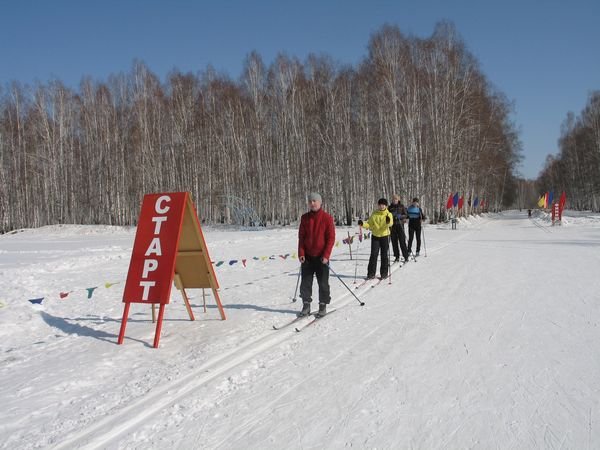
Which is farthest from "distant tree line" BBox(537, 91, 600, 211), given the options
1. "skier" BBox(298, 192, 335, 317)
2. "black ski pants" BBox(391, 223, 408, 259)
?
"skier" BBox(298, 192, 335, 317)

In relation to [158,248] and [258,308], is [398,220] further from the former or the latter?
[158,248]

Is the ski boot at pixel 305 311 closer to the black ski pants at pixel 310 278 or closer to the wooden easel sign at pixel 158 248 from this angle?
the black ski pants at pixel 310 278

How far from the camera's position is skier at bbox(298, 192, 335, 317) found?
654cm

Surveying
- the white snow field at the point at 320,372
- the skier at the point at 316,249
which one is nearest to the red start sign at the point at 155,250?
the white snow field at the point at 320,372

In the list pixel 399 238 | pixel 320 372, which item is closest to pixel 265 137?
pixel 399 238

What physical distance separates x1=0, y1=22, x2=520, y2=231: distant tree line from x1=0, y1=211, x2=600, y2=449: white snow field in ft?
77.6

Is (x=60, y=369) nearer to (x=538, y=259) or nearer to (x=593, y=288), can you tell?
(x=593, y=288)

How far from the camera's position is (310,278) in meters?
6.73

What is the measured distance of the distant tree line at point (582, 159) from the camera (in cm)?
5025

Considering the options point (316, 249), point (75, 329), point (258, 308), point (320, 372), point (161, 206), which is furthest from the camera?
point (258, 308)

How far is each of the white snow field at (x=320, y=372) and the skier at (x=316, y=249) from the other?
0.37 meters

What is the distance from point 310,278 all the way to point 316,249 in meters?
0.47

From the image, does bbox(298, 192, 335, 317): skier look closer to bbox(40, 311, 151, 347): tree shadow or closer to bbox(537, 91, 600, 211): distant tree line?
bbox(40, 311, 151, 347): tree shadow

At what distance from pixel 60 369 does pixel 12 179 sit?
4227cm
